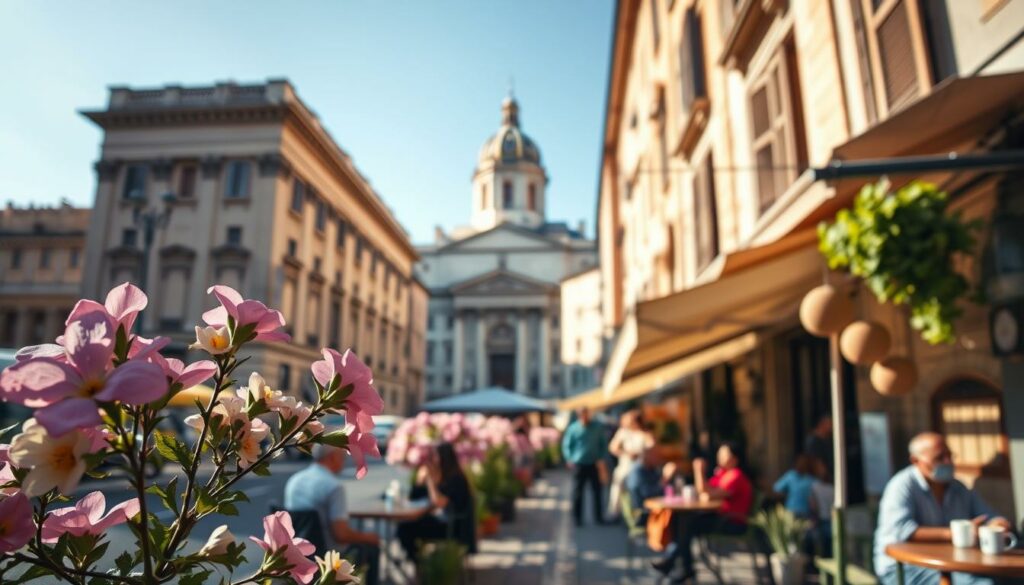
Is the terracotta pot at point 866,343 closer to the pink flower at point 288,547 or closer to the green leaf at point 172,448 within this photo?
the pink flower at point 288,547

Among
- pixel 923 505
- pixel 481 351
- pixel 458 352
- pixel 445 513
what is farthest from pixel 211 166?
pixel 481 351

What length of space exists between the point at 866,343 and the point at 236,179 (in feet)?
103

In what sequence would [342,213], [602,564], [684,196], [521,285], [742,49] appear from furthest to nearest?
[521,285] → [342,213] → [684,196] → [742,49] → [602,564]

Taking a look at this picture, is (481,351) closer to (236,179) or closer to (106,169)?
(236,179)

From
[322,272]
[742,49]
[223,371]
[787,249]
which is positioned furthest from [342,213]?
[223,371]

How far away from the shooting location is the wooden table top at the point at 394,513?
590 centimetres

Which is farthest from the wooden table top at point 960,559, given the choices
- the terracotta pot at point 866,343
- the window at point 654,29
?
the window at point 654,29

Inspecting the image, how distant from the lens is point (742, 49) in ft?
29.8

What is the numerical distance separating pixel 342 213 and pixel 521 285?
95.9 feet

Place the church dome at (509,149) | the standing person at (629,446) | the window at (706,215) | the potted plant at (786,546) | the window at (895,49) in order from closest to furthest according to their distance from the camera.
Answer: the window at (895,49) → the potted plant at (786,546) → the standing person at (629,446) → the window at (706,215) → the church dome at (509,149)

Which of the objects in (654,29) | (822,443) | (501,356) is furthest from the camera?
(501,356)

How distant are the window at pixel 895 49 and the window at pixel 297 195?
29.4 metres

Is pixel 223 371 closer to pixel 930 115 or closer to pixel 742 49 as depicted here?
pixel 930 115

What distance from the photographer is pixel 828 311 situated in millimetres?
4238
